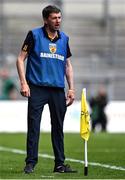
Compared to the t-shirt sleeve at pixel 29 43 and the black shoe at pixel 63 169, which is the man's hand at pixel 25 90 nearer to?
the t-shirt sleeve at pixel 29 43

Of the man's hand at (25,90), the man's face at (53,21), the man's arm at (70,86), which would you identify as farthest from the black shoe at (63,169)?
the man's face at (53,21)

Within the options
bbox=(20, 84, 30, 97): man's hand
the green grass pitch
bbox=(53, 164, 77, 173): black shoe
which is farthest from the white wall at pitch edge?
bbox=(20, 84, 30, 97): man's hand

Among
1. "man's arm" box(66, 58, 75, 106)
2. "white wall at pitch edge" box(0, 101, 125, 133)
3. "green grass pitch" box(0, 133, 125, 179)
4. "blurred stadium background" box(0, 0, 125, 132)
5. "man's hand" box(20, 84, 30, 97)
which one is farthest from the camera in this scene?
"blurred stadium background" box(0, 0, 125, 132)

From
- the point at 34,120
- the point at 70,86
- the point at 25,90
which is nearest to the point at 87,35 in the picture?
the point at 70,86

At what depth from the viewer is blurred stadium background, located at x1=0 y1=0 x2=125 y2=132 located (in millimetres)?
28250

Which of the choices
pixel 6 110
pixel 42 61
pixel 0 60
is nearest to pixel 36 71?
pixel 42 61

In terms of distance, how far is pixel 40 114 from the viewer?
361 inches

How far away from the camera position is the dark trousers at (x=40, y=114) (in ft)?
29.8

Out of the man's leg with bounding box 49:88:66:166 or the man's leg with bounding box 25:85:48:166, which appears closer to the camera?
the man's leg with bounding box 25:85:48:166

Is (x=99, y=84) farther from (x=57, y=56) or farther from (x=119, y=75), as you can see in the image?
(x=57, y=56)

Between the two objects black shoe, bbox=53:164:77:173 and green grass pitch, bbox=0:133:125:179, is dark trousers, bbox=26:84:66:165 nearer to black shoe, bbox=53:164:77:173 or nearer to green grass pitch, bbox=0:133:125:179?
black shoe, bbox=53:164:77:173

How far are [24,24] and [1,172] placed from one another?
2096 cm

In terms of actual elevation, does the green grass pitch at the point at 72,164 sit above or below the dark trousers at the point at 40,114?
below

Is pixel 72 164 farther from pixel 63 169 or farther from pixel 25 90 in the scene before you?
pixel 25 90
